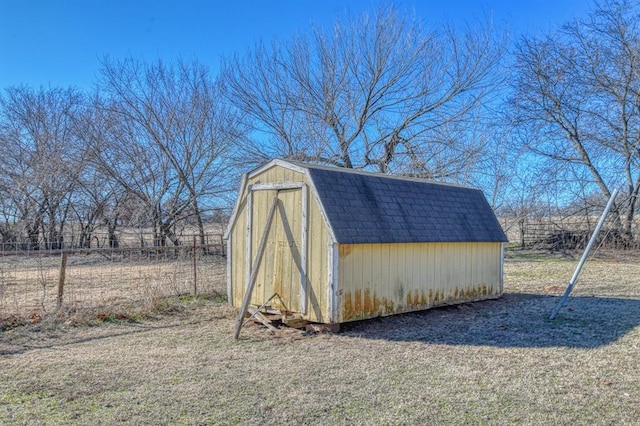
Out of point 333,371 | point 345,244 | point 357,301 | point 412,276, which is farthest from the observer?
point 412,276

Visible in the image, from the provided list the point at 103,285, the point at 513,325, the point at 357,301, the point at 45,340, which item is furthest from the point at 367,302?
the point at 103,285

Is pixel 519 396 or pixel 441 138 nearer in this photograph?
pixel 519 396

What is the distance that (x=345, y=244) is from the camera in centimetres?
600

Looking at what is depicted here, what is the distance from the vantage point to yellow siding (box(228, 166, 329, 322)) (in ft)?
20.3

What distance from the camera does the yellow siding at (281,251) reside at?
6.19m

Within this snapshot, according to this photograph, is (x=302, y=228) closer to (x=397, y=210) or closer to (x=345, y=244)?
(x=345, y=244)

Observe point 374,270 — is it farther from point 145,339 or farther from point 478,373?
point 145,339

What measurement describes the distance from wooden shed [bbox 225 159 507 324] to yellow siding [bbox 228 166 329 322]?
0.5 inches

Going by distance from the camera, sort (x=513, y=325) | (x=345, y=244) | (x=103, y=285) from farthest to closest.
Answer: (x=103, y=285), (x=513, y=325), (x=345, y=244)

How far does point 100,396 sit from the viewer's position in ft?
12.3

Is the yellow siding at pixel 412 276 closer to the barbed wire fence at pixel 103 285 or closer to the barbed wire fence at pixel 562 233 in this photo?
the barbed wire fence at pixel 103 285

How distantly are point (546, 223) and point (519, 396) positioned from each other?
1779 centimetres

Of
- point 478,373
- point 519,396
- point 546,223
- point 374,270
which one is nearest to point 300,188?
point 374,270

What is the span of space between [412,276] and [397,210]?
3.18 ft
